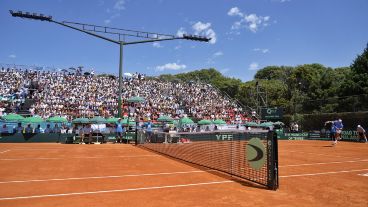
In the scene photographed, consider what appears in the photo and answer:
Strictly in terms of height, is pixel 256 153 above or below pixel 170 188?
above

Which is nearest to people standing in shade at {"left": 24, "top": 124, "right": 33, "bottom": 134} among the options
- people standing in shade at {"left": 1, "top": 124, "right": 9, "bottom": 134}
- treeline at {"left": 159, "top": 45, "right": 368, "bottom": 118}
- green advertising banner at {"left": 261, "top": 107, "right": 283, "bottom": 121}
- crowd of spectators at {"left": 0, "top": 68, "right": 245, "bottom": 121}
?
people standing in shade at {"left": 1, "top": 124, "right": 9, "bottom": 134}

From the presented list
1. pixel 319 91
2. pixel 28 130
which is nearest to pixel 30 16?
pixel 28 130

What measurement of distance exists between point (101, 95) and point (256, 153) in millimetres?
35002

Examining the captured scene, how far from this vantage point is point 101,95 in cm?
4159

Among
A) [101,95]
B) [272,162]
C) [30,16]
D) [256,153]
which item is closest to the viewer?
[272,162]

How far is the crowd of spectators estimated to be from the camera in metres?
36.6

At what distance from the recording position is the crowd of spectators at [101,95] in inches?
1439

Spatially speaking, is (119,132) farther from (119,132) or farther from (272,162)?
(272,162)

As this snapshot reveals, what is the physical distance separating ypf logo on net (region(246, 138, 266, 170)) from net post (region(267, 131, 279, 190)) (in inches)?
14.6

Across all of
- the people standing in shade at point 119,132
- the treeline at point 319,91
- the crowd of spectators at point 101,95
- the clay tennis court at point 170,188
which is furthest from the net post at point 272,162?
the treeline at point 319,91

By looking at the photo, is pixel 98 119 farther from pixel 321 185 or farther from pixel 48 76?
pixel 321 185

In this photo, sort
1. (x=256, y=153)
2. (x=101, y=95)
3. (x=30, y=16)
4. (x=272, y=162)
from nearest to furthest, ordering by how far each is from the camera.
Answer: (x=272, y=162) < (x=256, y=153) < (x=30, y=16) < (x=101, y=95)

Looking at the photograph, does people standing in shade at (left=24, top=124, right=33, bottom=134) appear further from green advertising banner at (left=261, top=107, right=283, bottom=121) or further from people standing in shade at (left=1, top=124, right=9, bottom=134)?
green advertising banner at (left=261, top=107, right=283, bottom=121)

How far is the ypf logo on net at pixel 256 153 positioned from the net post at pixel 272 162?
14.6 inches
